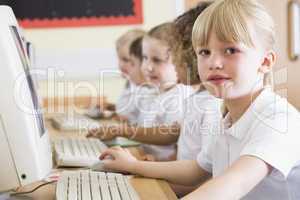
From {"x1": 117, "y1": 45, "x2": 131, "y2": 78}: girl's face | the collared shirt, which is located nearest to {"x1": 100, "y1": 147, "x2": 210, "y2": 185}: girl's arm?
the collared shirt

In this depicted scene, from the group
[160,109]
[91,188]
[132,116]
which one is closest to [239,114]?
[91,188]

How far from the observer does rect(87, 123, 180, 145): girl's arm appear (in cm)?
181

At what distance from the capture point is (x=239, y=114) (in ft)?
3.66

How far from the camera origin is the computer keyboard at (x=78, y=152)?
4.59 ft

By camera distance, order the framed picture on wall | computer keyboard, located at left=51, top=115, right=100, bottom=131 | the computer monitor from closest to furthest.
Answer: the computer monitor, computer keyboard, located at left=51, top=115, right=100, bottom=131, the framed picture on wall

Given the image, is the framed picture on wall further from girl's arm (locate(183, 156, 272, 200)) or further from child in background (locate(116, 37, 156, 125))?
girl's arm (locate(183, 156, 272, 200))

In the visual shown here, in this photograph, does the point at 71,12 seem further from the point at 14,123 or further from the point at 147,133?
the point at 14,123

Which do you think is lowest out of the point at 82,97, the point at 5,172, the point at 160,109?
the point at 82,97

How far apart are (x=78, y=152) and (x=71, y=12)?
2.59m

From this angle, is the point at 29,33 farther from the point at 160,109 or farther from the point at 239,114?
the point at 239,114

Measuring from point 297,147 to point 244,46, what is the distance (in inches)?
8.2

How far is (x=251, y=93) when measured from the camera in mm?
1070

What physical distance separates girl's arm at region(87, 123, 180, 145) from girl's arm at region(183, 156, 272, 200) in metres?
0.92

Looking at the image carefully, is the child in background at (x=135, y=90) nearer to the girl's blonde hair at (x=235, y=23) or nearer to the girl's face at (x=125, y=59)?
the girl's face at (x=125, y=59)
